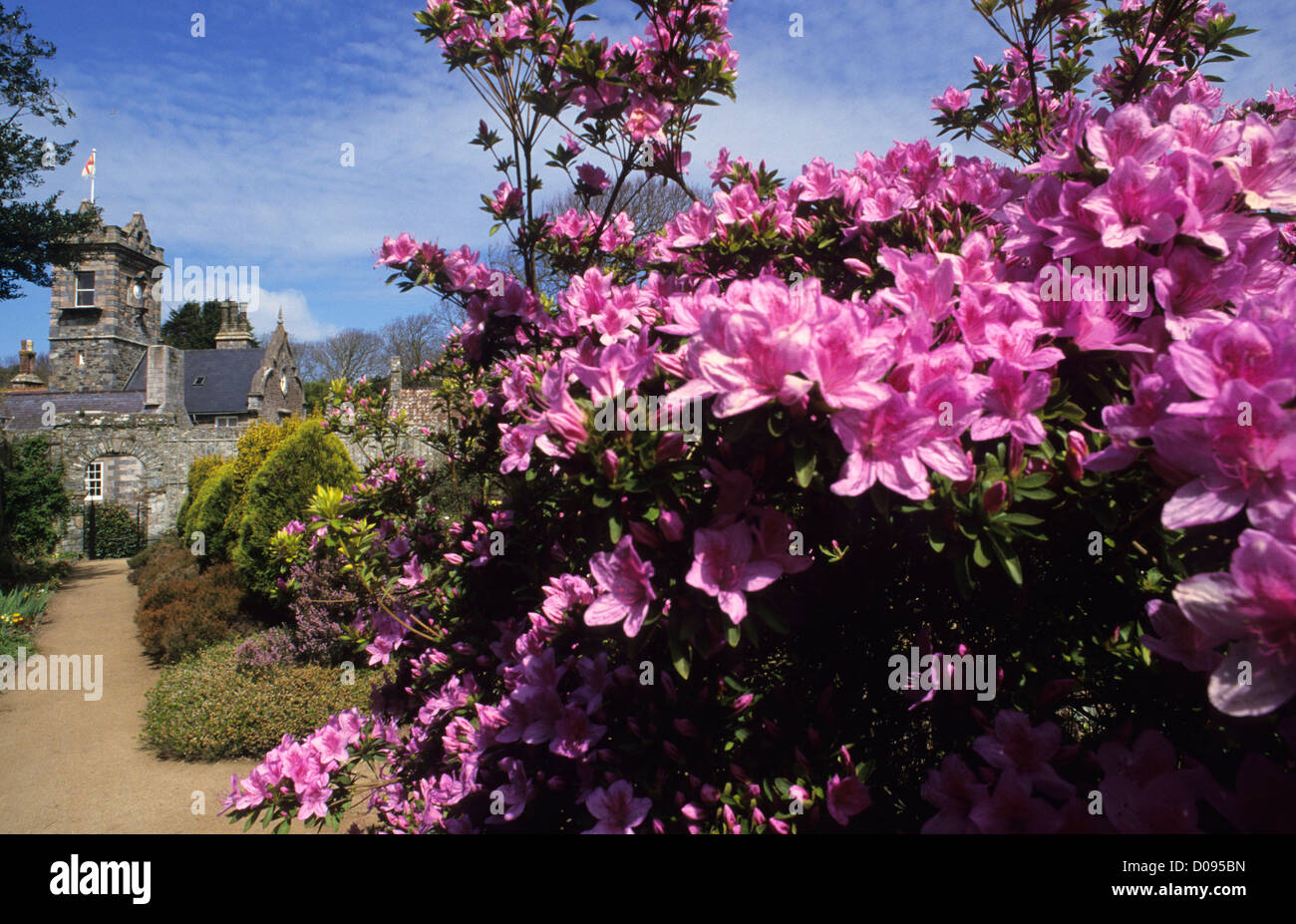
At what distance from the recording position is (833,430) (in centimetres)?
111

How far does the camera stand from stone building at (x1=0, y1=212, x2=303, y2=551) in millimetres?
21859

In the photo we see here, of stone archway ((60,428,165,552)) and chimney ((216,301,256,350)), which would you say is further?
→ chimney ((216,301,256,350))

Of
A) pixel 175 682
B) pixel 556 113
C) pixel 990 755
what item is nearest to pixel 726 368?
pixel 990 755

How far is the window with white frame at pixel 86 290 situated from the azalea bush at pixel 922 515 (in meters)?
36.9

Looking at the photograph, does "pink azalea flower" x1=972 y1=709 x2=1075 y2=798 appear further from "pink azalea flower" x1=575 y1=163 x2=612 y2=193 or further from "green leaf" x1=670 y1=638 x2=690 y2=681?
"pink azalea flower" x1=575 y1=163 x2=612 y2=193

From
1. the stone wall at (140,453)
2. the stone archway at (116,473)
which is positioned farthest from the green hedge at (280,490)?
the stone archway at (116,473)

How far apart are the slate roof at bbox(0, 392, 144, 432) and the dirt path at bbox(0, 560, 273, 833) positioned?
22.3 m

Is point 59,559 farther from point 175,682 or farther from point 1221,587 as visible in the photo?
point 1221,587

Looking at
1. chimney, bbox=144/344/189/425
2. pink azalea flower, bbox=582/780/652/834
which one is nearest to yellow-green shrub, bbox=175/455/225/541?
chimney, bbox=144/344/189/425

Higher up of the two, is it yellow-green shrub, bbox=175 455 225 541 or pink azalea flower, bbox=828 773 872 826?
yellow-green shrub, bbox=175 455 225 541

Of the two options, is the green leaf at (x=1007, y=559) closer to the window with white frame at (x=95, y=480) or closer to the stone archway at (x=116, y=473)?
the stone archway at (x=116, y=473)

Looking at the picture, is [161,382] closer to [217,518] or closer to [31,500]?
[31,500]

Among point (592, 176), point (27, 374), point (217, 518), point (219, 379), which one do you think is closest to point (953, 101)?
point (592, 176)

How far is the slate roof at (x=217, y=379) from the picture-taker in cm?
3088
